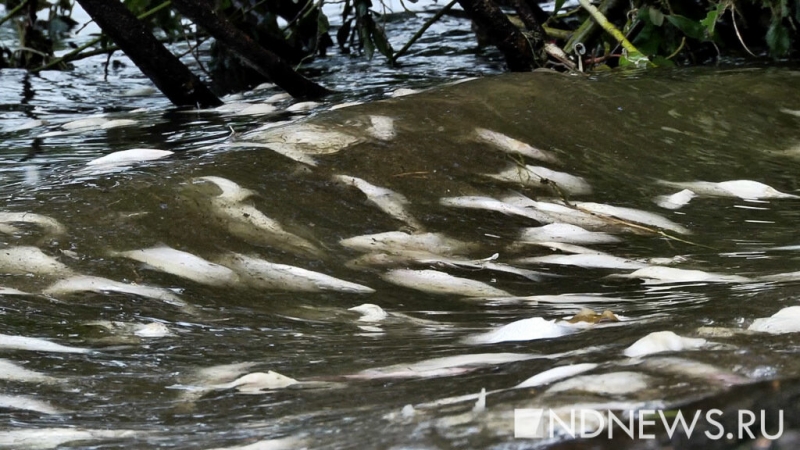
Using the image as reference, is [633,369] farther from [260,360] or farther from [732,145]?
[732,145]

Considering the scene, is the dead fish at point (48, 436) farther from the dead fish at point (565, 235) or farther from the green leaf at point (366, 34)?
the green leaf at point (366, 34)

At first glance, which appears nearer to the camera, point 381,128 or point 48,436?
point 48,436

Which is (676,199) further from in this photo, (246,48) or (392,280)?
(246,48)

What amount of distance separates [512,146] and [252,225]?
0.78 meters

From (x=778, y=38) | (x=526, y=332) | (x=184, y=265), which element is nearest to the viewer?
(x=526, y=332)

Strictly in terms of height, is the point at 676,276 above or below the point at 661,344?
below

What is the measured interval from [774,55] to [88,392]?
3.20 metres

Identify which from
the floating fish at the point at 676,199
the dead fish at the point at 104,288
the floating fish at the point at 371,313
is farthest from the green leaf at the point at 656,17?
the dead fish at the point at 104,288

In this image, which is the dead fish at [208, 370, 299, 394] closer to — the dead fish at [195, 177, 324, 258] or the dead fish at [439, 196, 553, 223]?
the dead fish at [195, 177, 324, 258]

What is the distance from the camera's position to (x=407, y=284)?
179cm

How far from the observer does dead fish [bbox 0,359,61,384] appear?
4.31ft

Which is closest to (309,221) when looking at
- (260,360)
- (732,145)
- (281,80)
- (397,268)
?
(397,268)

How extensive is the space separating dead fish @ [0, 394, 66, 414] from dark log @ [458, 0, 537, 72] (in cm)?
269

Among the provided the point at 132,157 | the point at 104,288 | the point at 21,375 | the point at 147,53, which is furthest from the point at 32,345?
the point at 147,53
